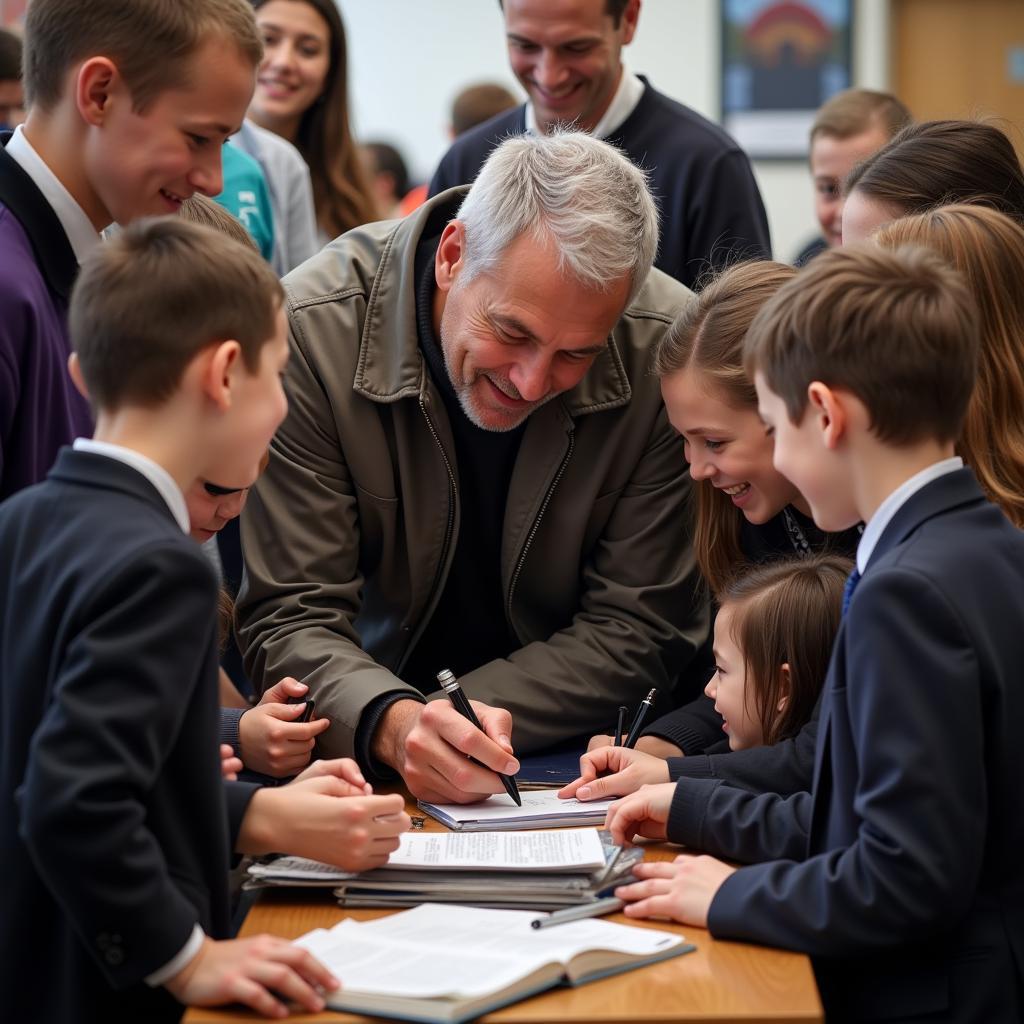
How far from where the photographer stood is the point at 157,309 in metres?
1.32

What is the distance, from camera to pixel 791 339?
1.43 meters

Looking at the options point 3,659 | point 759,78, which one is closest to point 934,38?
point 759,78

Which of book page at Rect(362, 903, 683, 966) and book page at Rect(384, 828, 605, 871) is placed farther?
book page at Rect(384, 828, 605, 871)

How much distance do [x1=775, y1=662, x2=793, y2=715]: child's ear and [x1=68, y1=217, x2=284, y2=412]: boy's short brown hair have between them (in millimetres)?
815

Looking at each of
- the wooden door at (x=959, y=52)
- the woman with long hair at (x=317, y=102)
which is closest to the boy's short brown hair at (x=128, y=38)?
the woman with long hair at (x=317, y=102)

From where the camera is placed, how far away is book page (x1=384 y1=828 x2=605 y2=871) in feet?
4.78

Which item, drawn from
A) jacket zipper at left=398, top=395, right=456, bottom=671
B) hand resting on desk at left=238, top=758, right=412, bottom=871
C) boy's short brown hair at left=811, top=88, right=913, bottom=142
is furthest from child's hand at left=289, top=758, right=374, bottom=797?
boy's short brown hair at left=811, top=88, right=913, bottom=142

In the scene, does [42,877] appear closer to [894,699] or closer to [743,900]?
[743,900]

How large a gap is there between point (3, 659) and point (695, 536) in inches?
45.2

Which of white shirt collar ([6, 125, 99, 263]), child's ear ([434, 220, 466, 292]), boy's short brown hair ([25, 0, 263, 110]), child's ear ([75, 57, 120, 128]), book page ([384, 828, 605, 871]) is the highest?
boy's short brown hair ([25, 0, 263, 110])

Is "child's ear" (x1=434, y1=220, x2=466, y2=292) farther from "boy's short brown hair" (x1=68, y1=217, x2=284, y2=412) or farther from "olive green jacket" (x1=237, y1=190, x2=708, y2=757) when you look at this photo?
"boy's short brown hair" (x1=68, y1=217, x2=284, y2=412)

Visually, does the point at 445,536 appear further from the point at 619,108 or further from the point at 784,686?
the point at 619,108

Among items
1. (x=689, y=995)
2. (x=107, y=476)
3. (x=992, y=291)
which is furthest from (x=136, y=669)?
(x=992, y=291)

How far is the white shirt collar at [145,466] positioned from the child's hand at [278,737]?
1.75 feet
